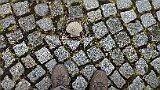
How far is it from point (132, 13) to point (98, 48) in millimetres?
596

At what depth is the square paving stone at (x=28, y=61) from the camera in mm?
3947

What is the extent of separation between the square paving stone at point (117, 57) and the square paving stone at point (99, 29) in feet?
0.81

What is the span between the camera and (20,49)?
3.95 m

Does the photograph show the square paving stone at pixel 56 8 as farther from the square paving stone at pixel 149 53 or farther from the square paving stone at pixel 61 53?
the square paving stone at pixel 149 53

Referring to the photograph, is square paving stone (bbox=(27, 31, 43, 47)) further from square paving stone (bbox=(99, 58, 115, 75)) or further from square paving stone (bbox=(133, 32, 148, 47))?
square paving stone (bbox=(133, 32, 148, 47))

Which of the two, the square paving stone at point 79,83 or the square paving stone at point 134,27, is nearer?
the square paving stone at point 79,83

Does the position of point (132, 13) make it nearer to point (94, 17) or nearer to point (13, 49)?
point (94, 17)

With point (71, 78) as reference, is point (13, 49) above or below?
above

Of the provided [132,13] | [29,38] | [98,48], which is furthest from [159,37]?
[29,38]

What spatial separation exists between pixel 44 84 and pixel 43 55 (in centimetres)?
34

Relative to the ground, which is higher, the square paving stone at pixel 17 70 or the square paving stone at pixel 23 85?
the square paving stone at pixel 17 70

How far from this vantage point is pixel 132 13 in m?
4.10

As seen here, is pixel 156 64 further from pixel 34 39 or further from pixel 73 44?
pixel 34 39

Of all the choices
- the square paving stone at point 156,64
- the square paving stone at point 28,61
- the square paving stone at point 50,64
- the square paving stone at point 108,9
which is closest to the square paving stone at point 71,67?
the square paving stone at point 50,64
